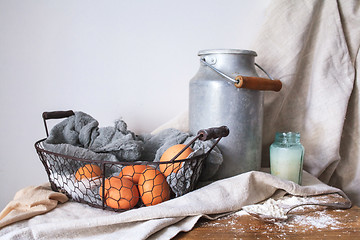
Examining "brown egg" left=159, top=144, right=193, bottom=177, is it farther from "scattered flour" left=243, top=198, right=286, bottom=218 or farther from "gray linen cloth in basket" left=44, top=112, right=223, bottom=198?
"scattered flour" left=243, top=198, right=286, bottom=218

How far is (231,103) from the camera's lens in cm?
80

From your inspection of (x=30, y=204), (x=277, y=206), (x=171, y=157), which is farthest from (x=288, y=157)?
(x=30, y=204)

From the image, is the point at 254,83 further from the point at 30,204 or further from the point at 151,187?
the point at 30,204

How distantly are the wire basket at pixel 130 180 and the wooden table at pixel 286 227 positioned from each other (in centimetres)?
10

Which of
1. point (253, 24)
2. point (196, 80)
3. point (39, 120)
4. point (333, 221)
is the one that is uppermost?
point (253, 24)

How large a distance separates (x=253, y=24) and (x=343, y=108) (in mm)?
378

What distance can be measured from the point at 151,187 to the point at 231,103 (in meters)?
0.28

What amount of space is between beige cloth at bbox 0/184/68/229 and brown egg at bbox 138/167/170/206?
0.60 ft

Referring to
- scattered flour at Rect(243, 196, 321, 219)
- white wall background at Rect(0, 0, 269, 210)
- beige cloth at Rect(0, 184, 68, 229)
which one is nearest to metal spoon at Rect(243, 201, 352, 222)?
scattered flour at Rect(243, 196, 321, 219)

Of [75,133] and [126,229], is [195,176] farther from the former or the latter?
[75,133]

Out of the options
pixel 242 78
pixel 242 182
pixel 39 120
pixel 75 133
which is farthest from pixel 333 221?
pixel 39 120

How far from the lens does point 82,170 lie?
71 cm

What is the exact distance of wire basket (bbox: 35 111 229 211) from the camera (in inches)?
25.7

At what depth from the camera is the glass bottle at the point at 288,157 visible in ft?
2.65
